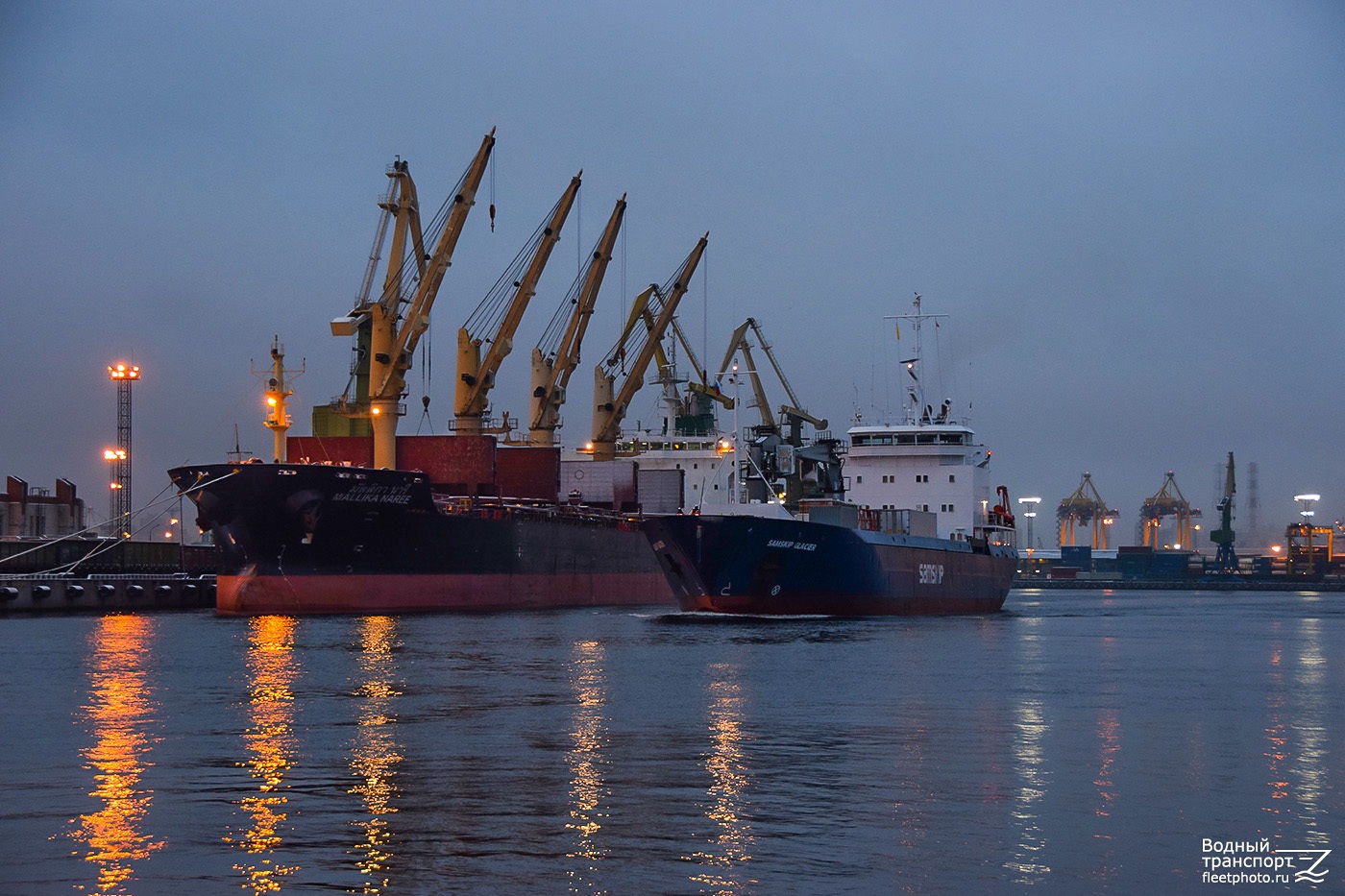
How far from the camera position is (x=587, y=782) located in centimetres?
1298

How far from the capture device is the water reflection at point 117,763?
1005 cm

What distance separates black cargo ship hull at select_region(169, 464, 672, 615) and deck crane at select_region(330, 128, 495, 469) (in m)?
5.70

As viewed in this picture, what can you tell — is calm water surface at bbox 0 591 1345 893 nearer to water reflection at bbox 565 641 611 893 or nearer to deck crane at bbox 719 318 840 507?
water reflection at bbox 565 641 611 893

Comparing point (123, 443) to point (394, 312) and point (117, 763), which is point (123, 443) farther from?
point (117, 763)

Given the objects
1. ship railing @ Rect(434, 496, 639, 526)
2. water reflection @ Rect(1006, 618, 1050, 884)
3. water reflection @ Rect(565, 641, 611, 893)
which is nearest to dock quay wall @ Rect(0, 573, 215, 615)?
ship railing @ Rect(434, 496, 639, 526)

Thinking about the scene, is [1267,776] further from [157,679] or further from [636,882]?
[157,679]

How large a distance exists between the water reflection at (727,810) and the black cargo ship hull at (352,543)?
2348 centimetres

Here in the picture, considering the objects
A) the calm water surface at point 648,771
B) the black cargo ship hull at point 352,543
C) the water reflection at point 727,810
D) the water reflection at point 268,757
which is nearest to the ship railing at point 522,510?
the black cargo ship hull at point 352,543

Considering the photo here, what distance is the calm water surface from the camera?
979 cm

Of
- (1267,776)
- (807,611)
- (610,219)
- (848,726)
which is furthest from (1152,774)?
(610,219)

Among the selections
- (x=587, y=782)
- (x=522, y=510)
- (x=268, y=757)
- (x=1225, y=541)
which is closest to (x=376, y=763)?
(x=268, y=757)

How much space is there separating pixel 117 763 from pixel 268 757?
5.06 feet

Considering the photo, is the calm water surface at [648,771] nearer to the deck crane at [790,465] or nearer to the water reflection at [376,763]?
the water reflection at [376,763]

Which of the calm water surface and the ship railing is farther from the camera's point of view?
the ship railing
